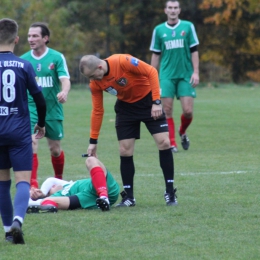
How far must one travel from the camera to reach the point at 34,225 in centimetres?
640

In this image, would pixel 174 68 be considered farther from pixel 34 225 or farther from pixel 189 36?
pixel 34 225

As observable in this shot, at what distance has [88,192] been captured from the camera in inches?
282

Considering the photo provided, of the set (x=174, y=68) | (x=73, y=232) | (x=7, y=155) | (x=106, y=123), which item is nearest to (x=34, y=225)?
(x=73, y=232)

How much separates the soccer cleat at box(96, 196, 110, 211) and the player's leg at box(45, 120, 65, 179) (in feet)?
6.51

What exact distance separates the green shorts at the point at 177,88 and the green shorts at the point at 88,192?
4.82 m

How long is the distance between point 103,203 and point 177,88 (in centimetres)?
543

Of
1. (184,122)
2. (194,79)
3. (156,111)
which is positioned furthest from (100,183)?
(184,122)

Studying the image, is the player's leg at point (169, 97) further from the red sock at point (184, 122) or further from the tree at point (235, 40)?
the tree at point (235, 40)

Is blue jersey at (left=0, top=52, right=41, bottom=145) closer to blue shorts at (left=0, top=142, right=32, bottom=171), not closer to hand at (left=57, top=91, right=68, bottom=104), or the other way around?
blue shorts at (left=0, top=142, right=32, bottom=171)

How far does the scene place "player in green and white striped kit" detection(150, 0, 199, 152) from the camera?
11.8 m

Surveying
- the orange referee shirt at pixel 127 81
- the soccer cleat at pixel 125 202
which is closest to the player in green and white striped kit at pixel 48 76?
the orange referee shirt at pixel 127 81

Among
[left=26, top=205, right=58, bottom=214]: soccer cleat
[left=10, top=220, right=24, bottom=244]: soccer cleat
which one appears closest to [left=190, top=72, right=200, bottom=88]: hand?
[left=26, top=205, right=58, bottom=214]: soccer cleat

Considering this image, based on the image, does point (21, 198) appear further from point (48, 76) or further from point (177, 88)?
point (177, 88)

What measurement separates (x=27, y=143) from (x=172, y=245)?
132 cm
